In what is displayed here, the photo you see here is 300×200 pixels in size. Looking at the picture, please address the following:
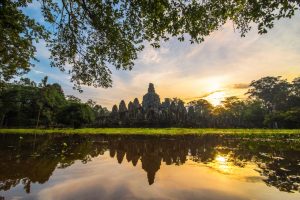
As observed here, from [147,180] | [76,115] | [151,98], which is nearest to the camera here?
[147,180]

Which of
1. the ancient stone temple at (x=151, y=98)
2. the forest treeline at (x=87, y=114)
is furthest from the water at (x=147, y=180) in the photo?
the ancient stone temple at (x=151, y=98)

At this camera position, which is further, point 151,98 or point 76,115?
point 151,98

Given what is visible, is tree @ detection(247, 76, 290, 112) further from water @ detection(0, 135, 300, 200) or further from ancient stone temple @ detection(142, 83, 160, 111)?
water @ detection(0, 135, 300, 200)

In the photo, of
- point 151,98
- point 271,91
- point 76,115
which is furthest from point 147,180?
point 271,91

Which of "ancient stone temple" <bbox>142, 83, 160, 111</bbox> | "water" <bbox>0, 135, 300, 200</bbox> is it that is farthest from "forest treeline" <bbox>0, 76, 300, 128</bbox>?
"water" <bbox>0, 135, 300, 200</bbox>

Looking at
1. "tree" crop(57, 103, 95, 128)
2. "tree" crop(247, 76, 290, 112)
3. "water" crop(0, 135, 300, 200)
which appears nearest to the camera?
"water" crop(0, 135, 300, 200)

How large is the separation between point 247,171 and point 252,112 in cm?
6980

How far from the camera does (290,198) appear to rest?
6.39m

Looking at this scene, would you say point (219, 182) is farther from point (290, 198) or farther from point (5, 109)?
point (5, 109)

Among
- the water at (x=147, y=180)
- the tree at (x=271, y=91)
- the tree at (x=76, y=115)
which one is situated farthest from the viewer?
the tree at (x=271, y=91)

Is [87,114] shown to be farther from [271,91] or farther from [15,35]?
[271,91]

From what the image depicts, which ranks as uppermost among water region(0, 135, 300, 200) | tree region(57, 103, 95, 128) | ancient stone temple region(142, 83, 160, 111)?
ancient stone temple region(142, 83, 160, 111)

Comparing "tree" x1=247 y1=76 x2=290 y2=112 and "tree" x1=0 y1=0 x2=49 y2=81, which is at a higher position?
"tree" x1=247 y1=76 x2=290 y2=112

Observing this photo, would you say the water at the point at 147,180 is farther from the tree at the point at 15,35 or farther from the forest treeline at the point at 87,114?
the forest treeline at the point at 87,114
